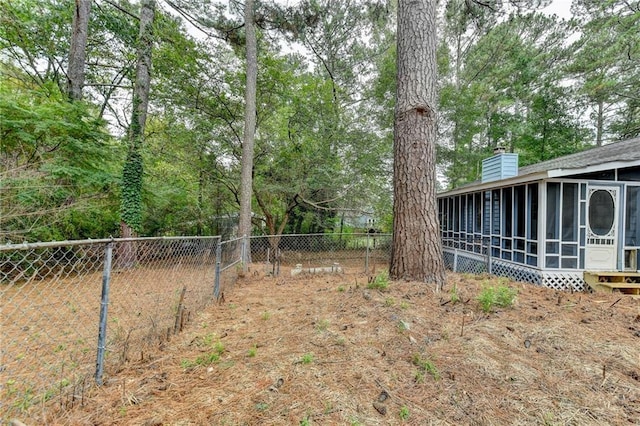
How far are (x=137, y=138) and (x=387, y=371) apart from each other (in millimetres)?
8472

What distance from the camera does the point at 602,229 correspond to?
6633mm

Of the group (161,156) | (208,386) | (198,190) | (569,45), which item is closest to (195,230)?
(198,190)

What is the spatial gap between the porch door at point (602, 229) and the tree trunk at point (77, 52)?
12.9 metres

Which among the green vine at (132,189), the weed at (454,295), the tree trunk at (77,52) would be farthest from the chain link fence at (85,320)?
the tree trunk at (77,52)

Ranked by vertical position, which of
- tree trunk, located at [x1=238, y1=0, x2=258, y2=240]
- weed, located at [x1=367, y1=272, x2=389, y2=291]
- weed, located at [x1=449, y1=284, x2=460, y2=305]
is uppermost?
tree trunk, located at [x1=238, y1=0, x2=258, y2=240]

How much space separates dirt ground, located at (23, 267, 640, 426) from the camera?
1741 mm

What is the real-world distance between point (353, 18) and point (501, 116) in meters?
9.57

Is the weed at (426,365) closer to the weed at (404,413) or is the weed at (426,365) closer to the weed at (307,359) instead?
the weed at (404,413)

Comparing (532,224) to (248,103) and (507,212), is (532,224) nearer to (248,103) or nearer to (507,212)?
(507,212)

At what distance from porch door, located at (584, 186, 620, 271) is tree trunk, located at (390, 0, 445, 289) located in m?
5.36

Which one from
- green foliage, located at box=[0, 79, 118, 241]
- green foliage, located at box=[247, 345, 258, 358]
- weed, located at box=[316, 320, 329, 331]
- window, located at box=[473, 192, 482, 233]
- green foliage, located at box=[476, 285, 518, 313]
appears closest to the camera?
green foliage, located at box=[247, 345, 258, 358]

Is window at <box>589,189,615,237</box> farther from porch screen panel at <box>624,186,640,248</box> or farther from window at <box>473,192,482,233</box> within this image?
window at <box>473,192,482,233</box>

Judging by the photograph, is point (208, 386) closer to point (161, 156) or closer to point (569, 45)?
point (161, 156)

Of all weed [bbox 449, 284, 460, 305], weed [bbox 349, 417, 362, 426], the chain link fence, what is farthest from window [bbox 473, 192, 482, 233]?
weed [bbox 349, 417, 362, 426]
